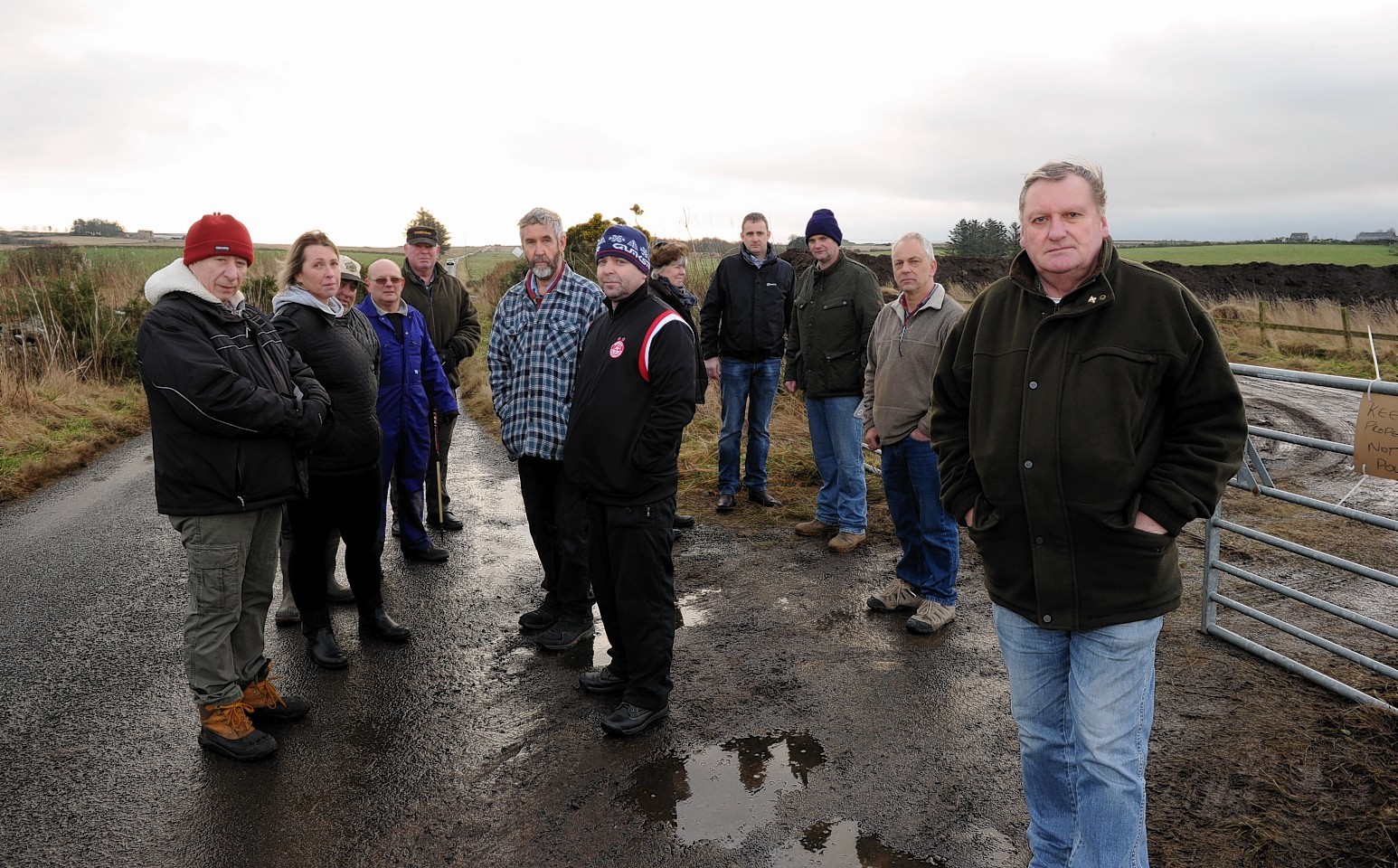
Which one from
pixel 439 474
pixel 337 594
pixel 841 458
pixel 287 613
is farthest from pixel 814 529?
pixel 287 613

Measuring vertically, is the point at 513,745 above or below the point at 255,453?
below

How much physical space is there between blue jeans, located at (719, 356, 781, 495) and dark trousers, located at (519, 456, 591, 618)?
2880 mm

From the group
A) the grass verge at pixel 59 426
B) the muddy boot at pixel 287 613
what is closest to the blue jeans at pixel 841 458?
the muddy boot at pixel 287 613

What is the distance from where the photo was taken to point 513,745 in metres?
4.01

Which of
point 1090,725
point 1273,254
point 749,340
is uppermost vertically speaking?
point 1273,254

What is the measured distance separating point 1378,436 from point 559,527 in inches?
152

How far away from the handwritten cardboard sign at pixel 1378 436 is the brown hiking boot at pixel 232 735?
481 cm

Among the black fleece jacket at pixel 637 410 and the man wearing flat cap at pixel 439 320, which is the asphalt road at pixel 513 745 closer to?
the black fleece jacket at pixel 637 410

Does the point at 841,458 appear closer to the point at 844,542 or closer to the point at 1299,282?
the point at 844,542

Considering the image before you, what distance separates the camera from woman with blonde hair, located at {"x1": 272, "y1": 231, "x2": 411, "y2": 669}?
15.5 feet

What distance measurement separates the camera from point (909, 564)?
554 centimetres

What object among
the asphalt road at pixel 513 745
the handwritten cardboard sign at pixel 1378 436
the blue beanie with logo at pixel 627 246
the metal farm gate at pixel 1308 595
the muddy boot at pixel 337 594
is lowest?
the asphalt road at pixel 513 745

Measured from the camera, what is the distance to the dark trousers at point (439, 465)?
722cm

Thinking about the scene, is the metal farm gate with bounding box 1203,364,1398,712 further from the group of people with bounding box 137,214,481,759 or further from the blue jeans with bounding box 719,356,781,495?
the group of people with bounding box 137,214,481,759
